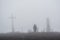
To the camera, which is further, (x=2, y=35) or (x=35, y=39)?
(x=2, y=35)

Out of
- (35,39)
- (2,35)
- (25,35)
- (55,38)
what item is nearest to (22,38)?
(25,35)

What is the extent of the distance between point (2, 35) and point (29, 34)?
690 mm

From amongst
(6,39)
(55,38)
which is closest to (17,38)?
(6,39)

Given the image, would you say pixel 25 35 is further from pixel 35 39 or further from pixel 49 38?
pixel 49 38

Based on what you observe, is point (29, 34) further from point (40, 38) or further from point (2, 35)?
point (2, 35)

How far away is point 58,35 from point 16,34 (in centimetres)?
98

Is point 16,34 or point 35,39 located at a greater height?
point 16,34

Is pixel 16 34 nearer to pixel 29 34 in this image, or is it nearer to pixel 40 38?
pixel 29 34

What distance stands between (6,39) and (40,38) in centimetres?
83

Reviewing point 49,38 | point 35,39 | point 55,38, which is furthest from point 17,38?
point 55,38

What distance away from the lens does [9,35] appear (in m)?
2.17

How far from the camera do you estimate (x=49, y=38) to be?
2.10 meters

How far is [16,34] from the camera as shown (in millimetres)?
2141

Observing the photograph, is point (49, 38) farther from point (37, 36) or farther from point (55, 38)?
point (37, 36)
